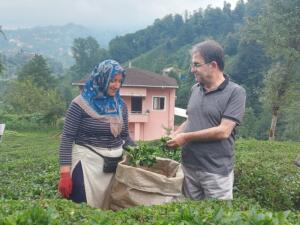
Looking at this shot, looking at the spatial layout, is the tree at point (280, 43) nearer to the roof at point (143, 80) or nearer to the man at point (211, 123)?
the roof at point (143, 80)

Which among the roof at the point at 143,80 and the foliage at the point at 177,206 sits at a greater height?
the foliage at the point at 177,206

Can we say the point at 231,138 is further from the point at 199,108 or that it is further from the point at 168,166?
the point at 168,166

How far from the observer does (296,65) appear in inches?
779

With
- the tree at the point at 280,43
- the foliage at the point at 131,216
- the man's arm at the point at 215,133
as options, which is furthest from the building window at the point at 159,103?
the foliage at the point at 131,216

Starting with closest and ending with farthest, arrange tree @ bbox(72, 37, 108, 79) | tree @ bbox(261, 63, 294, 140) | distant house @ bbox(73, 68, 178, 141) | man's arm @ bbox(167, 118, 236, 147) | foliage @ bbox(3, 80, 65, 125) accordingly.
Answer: man's arm @ bbox(167, 118, 236, 147)
tree @ bbox(261, 63, 294, 140)
distant house @ bbox(73, 68, 178, 141)
foliage @ bbox(3, 80, 65, 125)
tree @ bbox(72, 37, 108, 79)

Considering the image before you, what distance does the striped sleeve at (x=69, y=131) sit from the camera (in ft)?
12.3

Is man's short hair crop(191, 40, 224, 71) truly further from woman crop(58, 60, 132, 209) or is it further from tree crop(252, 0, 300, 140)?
tree crop(252, 0, 300, 140)

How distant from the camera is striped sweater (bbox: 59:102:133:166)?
12.3 ft

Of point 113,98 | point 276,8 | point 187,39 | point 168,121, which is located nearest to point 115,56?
point 187,39

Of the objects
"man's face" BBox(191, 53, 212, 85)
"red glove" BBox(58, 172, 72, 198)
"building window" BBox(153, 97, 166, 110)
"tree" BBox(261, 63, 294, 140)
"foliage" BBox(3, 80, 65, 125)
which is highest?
"man's face" BBox(191, 53, 212, 85)

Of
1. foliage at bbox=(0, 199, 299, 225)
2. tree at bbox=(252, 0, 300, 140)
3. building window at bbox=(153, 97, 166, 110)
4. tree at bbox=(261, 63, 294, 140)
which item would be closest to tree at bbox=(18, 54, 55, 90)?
building window at bbox=(153, 97, 166, 110)

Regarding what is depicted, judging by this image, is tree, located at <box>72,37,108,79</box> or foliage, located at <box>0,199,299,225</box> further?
tree, located at <box>72,37,108,79</box>

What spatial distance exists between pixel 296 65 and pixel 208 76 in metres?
17.2

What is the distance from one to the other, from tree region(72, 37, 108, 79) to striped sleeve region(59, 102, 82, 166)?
240ft
